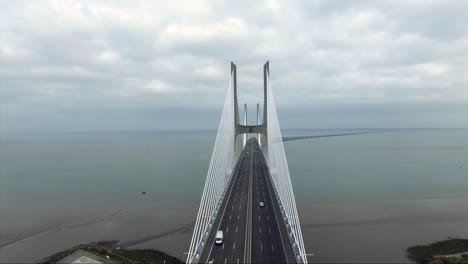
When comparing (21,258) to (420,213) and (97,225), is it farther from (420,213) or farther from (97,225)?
(420,213)

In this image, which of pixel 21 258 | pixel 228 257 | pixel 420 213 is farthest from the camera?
pixel 420 213

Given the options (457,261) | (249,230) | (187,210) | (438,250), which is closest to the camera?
(249,230)

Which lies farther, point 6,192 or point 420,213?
point 6,192

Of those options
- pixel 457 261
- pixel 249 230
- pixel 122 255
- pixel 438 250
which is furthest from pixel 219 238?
pixel 438 250

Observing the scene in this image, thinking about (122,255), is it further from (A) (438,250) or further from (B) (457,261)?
(A) (438,250)

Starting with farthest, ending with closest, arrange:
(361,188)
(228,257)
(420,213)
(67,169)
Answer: (67,169) < (361,188) < (420,213) < (228,257)

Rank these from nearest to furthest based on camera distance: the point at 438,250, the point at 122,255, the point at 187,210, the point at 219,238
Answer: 1. the point at 219,238
2. the point at 122,255
3. the point at 438,250
4. the point at 187,210

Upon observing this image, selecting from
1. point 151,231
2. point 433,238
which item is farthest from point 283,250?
point 433,238
